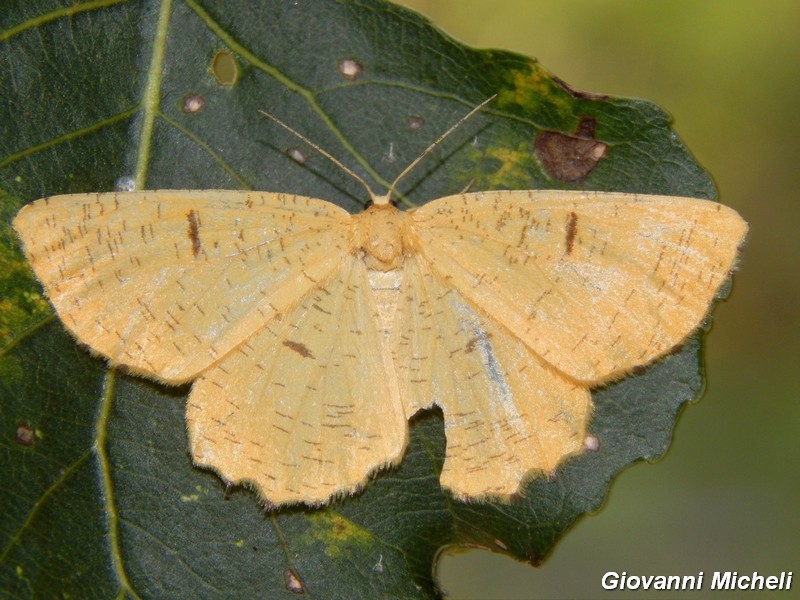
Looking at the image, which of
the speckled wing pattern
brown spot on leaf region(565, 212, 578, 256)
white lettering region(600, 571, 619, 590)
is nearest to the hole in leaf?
the speckled wing pattern

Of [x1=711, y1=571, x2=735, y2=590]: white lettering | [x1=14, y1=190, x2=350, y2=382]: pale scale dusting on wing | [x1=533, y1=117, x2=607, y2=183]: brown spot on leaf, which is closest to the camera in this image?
[x1=14, y1=190, x2=350, y2=382]: pale scale dusting on wing

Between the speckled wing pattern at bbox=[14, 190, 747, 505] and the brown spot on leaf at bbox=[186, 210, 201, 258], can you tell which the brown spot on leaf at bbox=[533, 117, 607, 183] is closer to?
the speckled wing pattern at bbox=[14, 190, 747, 505]

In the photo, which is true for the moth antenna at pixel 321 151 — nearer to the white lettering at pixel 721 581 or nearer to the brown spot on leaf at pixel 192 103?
the brown spot on leaf at pixel 192 103

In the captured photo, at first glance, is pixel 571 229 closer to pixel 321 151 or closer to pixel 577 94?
pixel 577 94

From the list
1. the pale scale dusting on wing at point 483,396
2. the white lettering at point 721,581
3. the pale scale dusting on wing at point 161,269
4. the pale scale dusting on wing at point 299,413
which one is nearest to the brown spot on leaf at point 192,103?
the pale scale dusting on wing at point 161,269

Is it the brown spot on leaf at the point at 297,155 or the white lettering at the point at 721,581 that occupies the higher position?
the brown spot on leaf at the point at 297,155

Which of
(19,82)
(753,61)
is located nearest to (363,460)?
(19,82)
